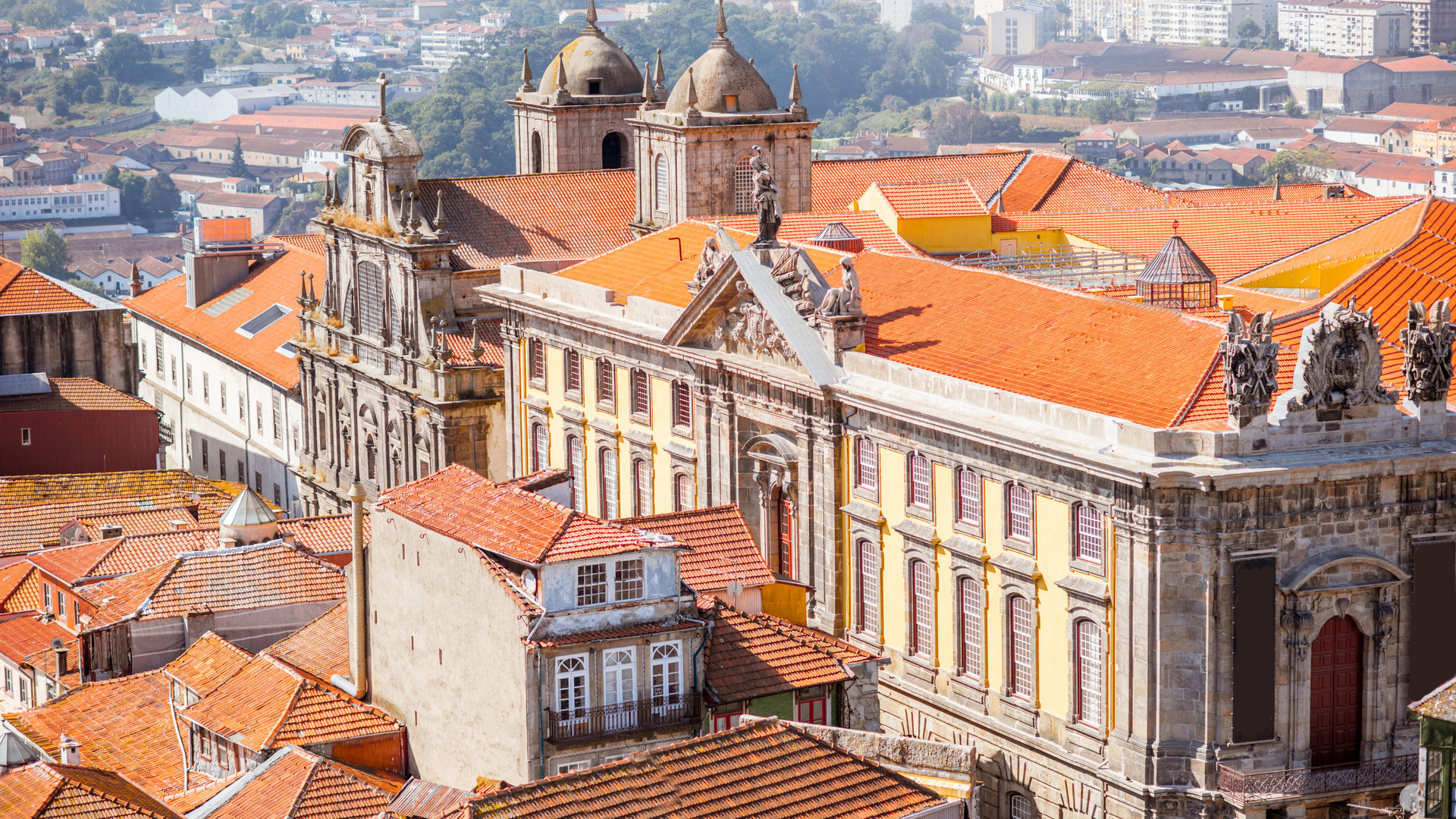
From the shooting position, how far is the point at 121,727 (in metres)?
49.7

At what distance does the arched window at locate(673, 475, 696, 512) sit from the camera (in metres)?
61.0

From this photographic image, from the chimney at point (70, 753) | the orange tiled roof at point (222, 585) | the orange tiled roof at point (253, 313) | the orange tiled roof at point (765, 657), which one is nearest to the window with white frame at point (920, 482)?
the orange tiled roof at point (765, 657)

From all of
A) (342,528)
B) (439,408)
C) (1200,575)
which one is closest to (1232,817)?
(1200,575)

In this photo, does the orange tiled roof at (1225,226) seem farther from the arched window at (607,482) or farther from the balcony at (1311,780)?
the balcony at (1311,780)

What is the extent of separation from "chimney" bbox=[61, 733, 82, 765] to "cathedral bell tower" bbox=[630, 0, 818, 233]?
122ft

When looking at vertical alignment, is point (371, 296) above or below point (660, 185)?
below

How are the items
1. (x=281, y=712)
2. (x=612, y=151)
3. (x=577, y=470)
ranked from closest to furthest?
(x=281, y=712) → (x=577, y=470) → (x=612, y=151)

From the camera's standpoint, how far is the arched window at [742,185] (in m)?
80.2

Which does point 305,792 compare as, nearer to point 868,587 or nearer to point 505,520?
point 505,520

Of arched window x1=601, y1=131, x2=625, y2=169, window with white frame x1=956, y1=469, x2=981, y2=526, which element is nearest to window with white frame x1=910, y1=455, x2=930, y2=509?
window with white frame x1=956, y1=469, x2=981, y2=526

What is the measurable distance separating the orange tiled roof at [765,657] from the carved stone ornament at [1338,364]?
10.5m

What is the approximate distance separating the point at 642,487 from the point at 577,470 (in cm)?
398

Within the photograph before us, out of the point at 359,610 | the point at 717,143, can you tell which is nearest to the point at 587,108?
the point at 717,143

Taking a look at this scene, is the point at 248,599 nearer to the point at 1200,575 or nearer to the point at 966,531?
the point at 966,531
